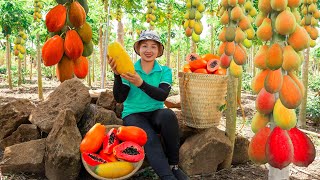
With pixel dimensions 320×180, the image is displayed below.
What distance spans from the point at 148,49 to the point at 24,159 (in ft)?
5.00

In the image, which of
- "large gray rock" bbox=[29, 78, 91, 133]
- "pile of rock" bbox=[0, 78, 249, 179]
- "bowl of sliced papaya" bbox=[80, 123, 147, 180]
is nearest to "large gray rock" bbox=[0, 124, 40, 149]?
"pile of rock" bbox=[0, 78, 249, 179]

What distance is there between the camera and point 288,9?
3.10 ft

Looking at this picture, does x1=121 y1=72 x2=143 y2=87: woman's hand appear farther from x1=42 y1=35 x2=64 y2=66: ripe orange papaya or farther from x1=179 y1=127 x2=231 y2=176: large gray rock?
x1=42 y1=35 x2=64 y2=66: ripe orange papaya

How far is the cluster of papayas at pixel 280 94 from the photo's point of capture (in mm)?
871

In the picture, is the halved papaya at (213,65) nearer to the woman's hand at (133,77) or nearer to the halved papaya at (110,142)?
the woman's hand at (133,77)

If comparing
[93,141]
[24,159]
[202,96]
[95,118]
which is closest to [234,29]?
[202,96]

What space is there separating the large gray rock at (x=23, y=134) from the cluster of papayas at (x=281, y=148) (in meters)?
3.31

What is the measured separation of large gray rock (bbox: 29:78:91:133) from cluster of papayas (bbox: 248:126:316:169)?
2865 mm

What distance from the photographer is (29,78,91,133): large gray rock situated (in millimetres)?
3576

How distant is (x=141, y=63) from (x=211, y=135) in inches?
40.0

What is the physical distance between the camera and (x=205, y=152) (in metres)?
3.51

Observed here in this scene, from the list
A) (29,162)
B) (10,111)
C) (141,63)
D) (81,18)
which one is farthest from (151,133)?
(81,18)

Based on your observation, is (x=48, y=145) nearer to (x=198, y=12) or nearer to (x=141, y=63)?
(x=141, y=63)

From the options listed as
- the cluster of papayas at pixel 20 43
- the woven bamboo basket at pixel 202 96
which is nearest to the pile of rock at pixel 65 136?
the woven bamboo basket at pixel 202 96
